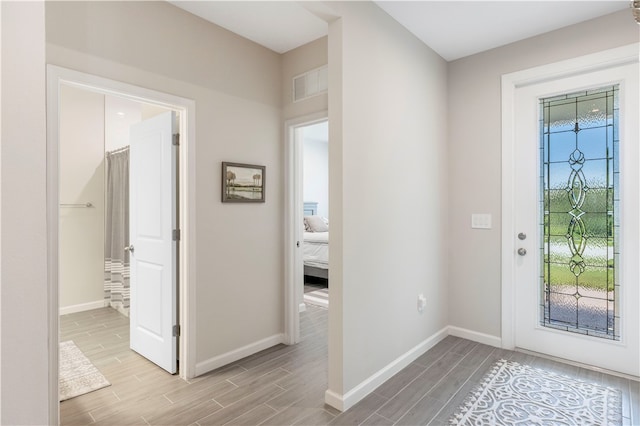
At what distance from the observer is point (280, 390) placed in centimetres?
244

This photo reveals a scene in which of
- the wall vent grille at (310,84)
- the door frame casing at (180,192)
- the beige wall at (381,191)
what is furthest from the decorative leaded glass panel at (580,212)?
the door frame casing at (180,192)

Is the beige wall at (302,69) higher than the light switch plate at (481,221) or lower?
higher

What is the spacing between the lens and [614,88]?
8.80ft

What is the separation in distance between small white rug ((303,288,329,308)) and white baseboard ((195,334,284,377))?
4.60ft

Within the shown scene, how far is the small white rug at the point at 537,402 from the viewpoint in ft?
6.83

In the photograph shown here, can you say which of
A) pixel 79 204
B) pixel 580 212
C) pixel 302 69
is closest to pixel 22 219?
pixel 302 69

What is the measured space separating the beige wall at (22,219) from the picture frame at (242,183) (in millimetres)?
2024

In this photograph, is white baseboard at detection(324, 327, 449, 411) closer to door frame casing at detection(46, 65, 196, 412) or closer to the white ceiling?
door frame casing at detection(46, 65, 196, 412)

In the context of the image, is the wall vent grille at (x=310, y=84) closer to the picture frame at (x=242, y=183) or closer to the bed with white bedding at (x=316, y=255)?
the picture frame at (x=242, y=183)

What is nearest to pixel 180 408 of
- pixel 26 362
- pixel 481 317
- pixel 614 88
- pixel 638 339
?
pixel 26 362

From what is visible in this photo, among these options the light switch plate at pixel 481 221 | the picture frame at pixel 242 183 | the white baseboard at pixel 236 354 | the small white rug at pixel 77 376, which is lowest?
the small white rug at pixel 77 376

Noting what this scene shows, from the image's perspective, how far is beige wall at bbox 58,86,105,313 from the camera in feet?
14.0

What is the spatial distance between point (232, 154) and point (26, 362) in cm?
230

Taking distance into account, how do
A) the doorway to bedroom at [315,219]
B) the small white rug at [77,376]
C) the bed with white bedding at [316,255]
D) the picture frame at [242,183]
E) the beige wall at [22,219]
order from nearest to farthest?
1. the beige wall at [22,219]
2. the small white rug at [77,376]
3. the picture frame at [242,183]
4. the doorway to bedroom at [315,219]
5. the bed with white bedding at [316,255]
